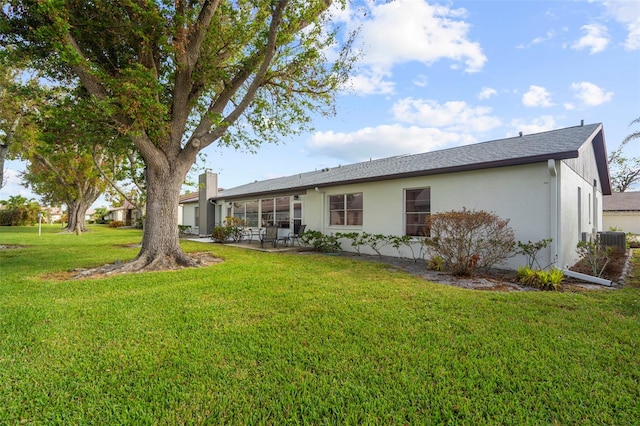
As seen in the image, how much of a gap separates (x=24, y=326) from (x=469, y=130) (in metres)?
16.7

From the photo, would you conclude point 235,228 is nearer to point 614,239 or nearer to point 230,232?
point 230,232

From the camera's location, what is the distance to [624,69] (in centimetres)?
1010

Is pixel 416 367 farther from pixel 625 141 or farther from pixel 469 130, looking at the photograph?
pixel 625 141

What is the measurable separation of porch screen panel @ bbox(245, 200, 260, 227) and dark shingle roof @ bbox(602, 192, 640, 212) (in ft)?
80.7

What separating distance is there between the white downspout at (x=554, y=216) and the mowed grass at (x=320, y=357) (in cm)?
164

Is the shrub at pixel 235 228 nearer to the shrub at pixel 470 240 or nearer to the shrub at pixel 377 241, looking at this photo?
the shrub at pixel 377 241

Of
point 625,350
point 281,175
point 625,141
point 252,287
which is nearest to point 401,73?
point 252,287

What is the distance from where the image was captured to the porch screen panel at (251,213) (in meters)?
17.1

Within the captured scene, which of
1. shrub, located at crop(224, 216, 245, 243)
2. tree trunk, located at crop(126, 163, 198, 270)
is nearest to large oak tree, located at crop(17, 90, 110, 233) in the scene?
tree trunk, located at crop(126, 163, 198, 270)

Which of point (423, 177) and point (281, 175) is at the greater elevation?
point (281, 175)

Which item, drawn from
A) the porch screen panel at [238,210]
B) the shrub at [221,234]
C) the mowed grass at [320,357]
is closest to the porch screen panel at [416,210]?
the mowed grass at [320,357]

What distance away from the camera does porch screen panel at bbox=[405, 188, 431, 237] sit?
9406mm

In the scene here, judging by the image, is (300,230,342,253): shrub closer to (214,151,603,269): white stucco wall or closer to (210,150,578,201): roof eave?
(214,151,603,269): white stucco wall

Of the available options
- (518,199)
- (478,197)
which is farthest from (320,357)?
(478,197)
